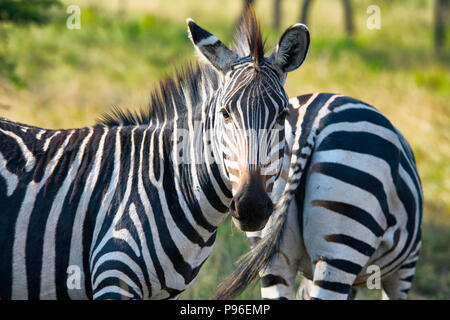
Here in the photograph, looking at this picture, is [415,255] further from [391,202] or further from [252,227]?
[252,227]

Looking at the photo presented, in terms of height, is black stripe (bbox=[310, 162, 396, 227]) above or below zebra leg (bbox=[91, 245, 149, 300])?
above

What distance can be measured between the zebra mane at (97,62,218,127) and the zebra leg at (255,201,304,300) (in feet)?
3.27

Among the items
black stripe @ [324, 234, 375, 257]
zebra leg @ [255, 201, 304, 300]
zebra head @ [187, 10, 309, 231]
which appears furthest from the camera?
zebra leg @ [255, 201, 304, 300]

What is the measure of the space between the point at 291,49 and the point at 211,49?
474 mm

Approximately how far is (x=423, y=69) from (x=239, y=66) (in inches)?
531

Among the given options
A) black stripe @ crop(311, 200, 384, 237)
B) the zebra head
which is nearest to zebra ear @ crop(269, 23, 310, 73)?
the zebra head

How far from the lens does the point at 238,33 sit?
3.60 metres

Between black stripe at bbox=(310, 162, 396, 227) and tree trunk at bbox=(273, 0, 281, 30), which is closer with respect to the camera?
black stripe at bbox=(310, 162, 396, 227)

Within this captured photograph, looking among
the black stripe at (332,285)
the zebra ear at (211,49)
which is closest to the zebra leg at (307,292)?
the black stripe at (332,285)

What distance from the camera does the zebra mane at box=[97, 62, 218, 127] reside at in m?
3.51

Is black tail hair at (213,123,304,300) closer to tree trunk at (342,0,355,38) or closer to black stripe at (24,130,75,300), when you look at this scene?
black stripe at (24,130,75,300)

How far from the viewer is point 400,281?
4.41m

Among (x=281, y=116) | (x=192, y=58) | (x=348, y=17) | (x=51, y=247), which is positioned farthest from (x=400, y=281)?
(x=348, y=17)
